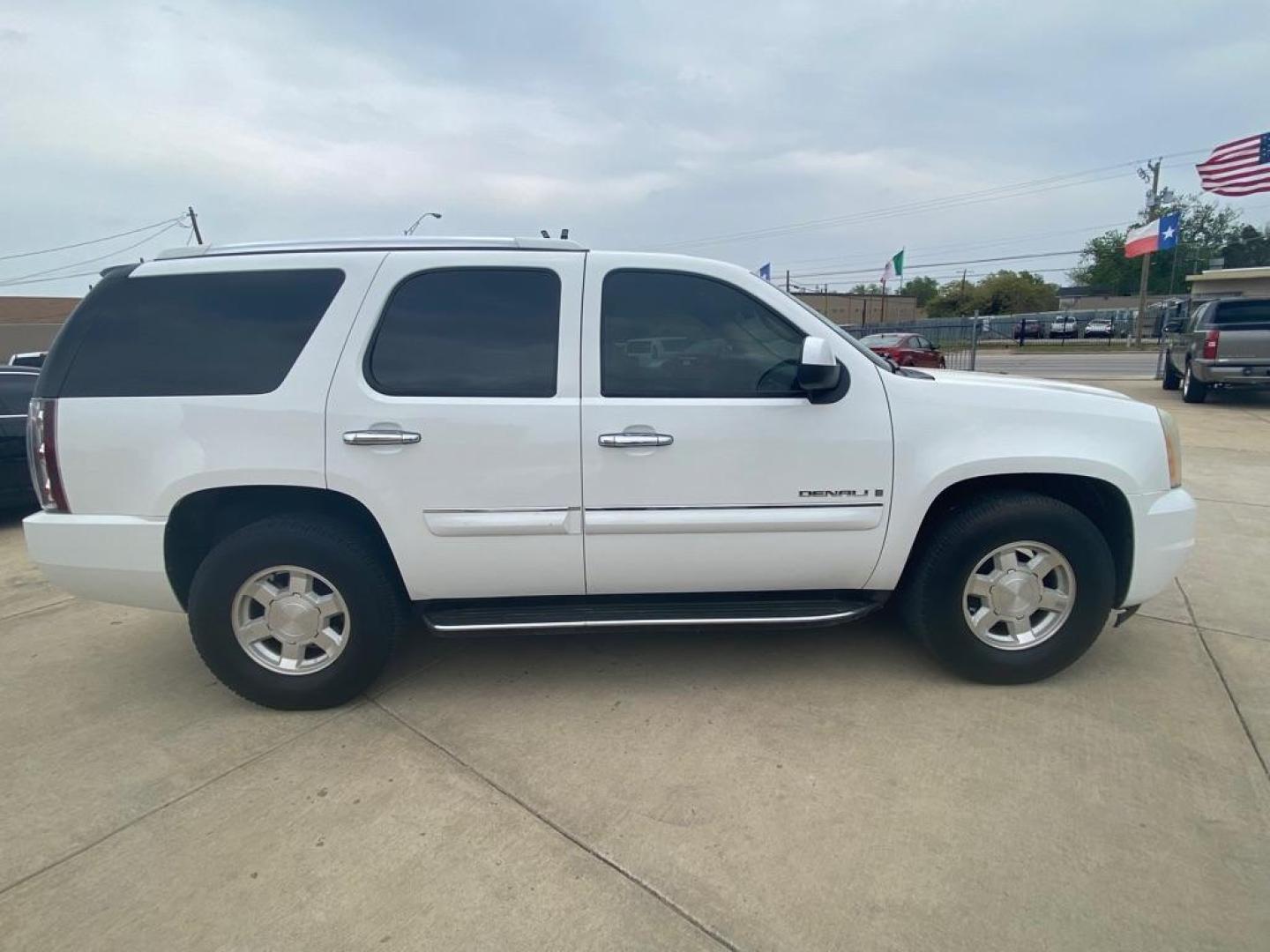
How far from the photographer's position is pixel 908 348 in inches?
766

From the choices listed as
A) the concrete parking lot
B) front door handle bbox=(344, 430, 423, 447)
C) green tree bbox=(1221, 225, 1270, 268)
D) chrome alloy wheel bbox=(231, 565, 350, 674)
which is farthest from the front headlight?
green tree bbox=(1221, 225, 1270, 268)

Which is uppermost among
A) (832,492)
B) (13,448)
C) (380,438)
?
(380,438)

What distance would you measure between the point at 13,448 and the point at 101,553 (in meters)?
4.89

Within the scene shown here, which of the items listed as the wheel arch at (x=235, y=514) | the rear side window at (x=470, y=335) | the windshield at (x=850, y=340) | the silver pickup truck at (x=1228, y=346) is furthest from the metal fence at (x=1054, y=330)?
the wheel arch at (x=235, y=514)

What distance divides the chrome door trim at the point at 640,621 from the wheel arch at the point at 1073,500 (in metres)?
0.49

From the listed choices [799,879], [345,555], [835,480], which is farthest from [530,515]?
[799,879]

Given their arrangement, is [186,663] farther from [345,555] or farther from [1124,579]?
[1124,579]

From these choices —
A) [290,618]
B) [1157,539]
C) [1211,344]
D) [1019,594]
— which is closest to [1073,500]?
[1157,539]

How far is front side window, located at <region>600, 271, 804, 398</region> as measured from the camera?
2.93m

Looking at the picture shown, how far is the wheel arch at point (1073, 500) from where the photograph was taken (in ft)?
10.1

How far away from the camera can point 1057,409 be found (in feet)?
9.80

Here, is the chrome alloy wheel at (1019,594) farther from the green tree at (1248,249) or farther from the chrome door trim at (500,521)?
the green tree at (1248,249)

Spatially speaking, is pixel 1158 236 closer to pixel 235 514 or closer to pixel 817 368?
pixel 817 368

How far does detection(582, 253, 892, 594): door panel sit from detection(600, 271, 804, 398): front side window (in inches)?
0.5
